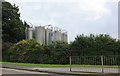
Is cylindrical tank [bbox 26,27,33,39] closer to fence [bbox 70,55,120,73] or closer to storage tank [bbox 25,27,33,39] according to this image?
storage tank [bbox 25,27,33,39]

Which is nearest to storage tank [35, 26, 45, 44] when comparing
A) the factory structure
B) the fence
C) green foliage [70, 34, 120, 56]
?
the factory structure

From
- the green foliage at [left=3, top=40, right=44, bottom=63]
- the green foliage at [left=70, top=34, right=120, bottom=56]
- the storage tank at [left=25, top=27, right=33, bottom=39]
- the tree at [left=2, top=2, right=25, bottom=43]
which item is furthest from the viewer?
the storage tank at [left=25, top=27, right=33, bottom=39]

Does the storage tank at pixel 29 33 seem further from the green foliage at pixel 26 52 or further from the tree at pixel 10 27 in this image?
the green foliage at pixel 26 52

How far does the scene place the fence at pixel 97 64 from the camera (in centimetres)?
2262

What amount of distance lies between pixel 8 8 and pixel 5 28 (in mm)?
6629

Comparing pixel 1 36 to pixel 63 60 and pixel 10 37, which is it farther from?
pixel 63 60

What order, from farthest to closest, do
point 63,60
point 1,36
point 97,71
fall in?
point 1,36 → point 63,60 → point 97,71

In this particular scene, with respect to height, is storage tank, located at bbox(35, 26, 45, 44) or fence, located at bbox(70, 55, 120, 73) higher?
storage tank, located at bbox(35, 26, 45, 44)

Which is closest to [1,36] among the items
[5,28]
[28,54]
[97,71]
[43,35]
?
[5,28]

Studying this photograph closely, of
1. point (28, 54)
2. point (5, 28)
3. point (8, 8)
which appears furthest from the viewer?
point (8, 8)

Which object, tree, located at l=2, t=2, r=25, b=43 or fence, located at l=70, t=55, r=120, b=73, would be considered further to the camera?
tree, located at l=2, t=2, r=25, b=43

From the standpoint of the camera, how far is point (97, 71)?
2245cm

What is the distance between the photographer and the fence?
74.2 feet

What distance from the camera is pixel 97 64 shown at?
24844mm
